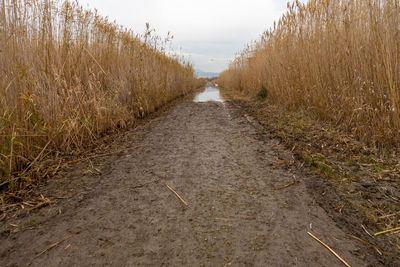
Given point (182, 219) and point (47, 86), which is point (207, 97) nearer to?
point (47, 86)

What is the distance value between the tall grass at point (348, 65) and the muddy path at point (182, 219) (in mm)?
1009

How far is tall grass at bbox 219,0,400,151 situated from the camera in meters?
2.10

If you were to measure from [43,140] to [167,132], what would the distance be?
1551 mm

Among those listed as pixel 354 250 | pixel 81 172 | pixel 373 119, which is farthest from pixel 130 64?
pixel 354 250

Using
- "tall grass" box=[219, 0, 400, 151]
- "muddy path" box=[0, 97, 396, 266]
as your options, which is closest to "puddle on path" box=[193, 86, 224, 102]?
"tall grass" box=[219, 0, 400, 151]

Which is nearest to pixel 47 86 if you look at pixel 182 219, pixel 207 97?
pixel 182 219

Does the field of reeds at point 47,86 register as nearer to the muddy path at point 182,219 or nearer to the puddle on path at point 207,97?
the muddy path at point 182,219

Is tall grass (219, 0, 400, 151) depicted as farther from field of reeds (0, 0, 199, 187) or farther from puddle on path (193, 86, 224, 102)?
puddle on path (193, 86, 224, 102)

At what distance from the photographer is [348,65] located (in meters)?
2.64

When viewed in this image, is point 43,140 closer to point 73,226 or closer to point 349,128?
point 73,226

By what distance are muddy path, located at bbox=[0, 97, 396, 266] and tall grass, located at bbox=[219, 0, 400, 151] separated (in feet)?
3.31

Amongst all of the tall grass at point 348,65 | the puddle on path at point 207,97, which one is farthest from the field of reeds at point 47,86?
the puddle on path at point 207,97

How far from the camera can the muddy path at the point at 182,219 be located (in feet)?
3.37

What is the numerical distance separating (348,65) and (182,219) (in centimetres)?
260
